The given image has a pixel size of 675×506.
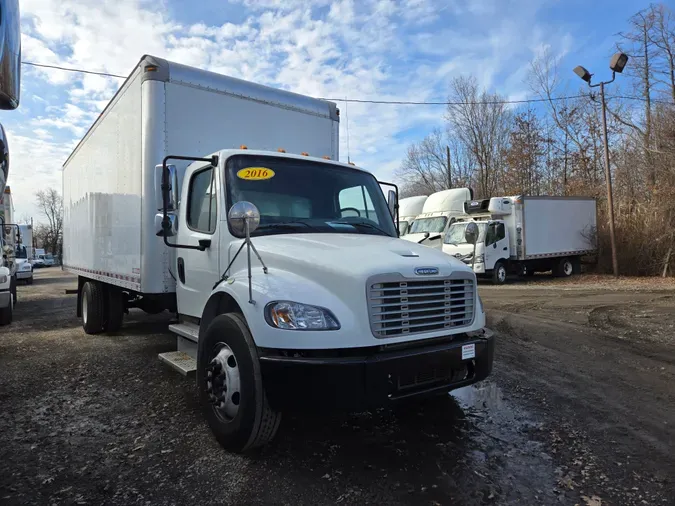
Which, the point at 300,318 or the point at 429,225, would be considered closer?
the point at 300,318

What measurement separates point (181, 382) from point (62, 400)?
1.17 meters

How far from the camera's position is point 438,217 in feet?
63.3

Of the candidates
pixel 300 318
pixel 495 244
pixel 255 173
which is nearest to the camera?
pixel 300 318

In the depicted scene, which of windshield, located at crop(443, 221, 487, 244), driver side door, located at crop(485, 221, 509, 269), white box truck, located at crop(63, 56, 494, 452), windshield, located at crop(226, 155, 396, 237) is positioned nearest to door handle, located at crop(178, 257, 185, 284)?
white box truck, located at crop(63, 56, 494, 452)

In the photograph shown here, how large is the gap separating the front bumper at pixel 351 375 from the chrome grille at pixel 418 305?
151 millimetres

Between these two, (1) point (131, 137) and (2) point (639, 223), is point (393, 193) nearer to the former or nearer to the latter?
(1) point (131, 137)

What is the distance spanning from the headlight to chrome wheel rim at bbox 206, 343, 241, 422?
495mm

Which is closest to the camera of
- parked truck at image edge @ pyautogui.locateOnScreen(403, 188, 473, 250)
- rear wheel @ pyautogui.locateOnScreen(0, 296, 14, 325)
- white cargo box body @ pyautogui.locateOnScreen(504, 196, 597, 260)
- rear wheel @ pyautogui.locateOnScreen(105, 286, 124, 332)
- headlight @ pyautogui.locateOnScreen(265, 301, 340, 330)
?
headlight @ pyautogui.locateOnScreen(265, 301, 340, 330)

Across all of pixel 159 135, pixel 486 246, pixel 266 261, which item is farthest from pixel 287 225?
pixel 486 246

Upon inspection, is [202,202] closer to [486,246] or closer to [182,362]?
[182,362]

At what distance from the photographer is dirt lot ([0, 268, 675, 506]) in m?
2.88

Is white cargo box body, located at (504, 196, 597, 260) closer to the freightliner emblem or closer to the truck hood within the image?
the truck hood

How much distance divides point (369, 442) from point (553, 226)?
17.5 metres

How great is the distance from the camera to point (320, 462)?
3.26 meters
